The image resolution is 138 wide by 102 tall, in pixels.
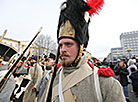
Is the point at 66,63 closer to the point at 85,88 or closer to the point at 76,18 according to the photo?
the point at 85,88

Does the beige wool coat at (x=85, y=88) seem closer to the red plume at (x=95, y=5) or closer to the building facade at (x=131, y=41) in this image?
the red plume at (x=95, y=5)

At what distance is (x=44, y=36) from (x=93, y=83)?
3123 cm

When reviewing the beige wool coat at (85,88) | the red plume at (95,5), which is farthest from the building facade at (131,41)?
the beige wool coat at (85,88)

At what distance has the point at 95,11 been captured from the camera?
1.71 m

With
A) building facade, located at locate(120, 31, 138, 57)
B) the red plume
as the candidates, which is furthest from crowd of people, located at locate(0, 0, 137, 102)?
building facade, located at locate(120, 31, 138, 57)

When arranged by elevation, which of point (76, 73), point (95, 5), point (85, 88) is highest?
point (95, 5)

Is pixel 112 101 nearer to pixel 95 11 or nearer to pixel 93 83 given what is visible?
pixel 93 83

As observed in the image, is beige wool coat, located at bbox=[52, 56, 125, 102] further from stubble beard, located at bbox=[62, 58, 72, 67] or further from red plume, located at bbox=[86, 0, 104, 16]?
red plume, located at bbox=[86, 0, 104, 16]

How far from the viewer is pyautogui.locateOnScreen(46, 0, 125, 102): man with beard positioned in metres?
1.26

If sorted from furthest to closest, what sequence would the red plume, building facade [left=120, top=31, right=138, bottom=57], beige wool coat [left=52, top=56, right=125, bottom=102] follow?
building facade [left=120, top=31, right=138, bottom=57] < the red plume < beige wool coat [left=52, top=56, right=125, bottom=102]

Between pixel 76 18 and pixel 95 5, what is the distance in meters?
0.38

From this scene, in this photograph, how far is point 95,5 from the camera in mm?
1639

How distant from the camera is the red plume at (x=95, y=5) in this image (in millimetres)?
1596

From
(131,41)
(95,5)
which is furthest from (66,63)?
(131,41)
